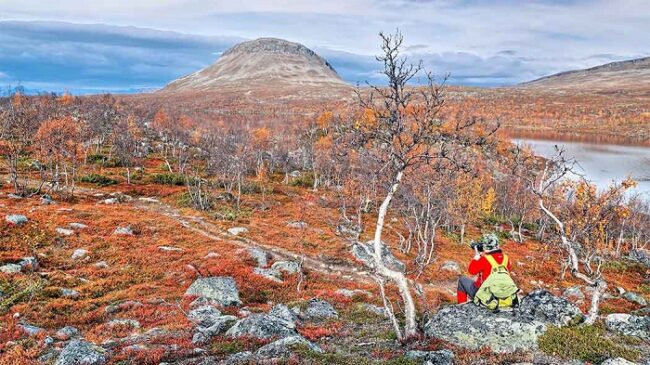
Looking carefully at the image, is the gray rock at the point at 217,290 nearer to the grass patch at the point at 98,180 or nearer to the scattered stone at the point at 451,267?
the scattered stone at the point at 451,267

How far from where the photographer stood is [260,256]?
1571 inches

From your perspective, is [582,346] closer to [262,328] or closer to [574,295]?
[262,328]

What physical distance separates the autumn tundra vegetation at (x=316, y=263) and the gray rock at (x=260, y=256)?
20 cm

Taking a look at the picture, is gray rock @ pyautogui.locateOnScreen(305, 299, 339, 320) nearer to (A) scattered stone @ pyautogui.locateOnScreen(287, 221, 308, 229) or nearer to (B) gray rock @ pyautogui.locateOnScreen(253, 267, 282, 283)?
(B) gray rock @ pyautogui.locateOnScreen(253, 267, 282, 283)

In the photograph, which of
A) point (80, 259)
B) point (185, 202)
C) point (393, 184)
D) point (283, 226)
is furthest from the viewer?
point (185, 202)

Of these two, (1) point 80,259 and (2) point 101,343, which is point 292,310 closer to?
(2) point 101,343

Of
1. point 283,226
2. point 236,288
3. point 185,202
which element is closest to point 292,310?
point 236,288

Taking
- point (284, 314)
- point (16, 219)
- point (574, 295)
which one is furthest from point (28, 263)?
point (574, 295)

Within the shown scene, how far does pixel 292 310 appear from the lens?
24250mm

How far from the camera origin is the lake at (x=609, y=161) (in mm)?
106625

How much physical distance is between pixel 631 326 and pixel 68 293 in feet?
98.1

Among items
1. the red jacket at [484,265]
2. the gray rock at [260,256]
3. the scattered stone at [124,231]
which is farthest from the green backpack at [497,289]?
the scattered stone at [124,231]

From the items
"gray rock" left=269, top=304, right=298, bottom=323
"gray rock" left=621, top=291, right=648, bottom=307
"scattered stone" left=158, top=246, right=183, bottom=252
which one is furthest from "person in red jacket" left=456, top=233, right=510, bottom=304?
"scattered stone" left=158, top=246, right=183, bottom=252

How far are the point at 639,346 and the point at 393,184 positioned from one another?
9864 millimetres
